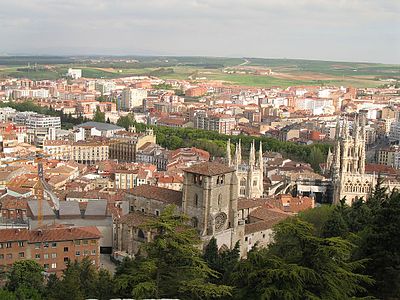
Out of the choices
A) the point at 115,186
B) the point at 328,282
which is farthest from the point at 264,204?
the point at 328,282

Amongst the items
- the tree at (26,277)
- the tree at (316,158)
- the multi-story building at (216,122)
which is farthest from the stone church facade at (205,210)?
the multi-story building at (216,122)

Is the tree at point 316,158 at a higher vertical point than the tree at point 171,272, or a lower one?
lower

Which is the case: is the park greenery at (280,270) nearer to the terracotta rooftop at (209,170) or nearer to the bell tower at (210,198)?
the bell tower at (210,198)

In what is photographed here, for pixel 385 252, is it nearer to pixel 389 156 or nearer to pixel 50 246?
pixel 50 246

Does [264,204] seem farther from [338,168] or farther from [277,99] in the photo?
[277,99]

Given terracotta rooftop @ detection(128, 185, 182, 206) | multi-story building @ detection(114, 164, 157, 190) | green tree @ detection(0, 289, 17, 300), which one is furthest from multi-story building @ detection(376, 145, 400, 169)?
green tree @ detection(0, 289, 17, 300)

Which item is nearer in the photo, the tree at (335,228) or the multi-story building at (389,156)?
the tree at (335,228)

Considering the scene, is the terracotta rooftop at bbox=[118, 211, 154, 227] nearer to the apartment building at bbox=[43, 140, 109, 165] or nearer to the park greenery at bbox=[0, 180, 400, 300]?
the park greenery at bbox=[0, 180, 400, 300]
